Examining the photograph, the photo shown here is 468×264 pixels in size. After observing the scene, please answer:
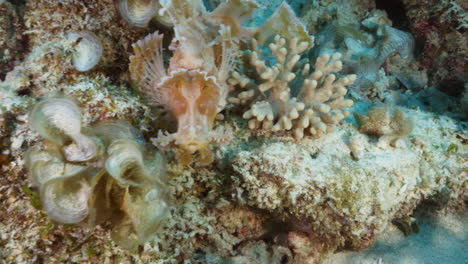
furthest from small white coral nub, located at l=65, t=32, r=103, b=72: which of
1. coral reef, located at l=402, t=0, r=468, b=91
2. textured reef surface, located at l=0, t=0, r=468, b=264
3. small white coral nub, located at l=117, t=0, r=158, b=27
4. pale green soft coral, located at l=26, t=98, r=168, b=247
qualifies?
coral reef, located at l=402, t=0, r=468, b=91

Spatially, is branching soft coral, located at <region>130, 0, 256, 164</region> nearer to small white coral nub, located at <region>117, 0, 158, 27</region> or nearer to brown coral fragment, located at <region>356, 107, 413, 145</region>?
small white coral nub, located at <region>117, 0, 158, 27</region>

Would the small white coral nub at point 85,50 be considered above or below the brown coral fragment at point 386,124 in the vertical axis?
above

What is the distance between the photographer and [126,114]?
250cm

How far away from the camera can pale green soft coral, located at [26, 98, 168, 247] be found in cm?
186

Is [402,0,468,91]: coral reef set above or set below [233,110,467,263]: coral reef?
above

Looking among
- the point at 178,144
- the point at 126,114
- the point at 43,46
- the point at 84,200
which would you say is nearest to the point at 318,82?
the point at 178,144

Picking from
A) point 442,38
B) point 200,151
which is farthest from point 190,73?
point 442,38

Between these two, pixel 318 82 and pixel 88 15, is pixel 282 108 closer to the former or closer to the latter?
pixel 318 82

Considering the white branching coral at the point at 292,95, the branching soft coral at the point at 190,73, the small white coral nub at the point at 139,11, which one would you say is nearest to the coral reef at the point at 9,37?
the small white coral nub at the point at 139,11

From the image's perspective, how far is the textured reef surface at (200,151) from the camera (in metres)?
2.01

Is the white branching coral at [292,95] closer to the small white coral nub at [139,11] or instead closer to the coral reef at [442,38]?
the small white coral nub at [139,11]

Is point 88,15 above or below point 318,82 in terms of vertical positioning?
above

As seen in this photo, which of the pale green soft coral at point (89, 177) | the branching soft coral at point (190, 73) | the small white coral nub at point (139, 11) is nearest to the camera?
the pale green soft coral at point (89, 177)

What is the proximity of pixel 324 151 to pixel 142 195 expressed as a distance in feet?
5.07
